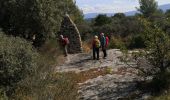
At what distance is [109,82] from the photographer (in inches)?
733

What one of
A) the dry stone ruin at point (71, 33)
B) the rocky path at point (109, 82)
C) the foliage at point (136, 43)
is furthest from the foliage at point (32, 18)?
the foliage at point (136, 43)

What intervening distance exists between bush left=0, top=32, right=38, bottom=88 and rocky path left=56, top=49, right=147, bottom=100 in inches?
96.0

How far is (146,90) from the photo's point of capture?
54.8 ft

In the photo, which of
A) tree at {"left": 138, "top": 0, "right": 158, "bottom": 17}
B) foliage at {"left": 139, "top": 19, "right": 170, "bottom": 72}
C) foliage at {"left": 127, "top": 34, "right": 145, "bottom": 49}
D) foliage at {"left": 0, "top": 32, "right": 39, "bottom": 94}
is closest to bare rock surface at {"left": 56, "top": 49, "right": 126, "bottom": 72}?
foliage at {"left": 0, "top": 32, "right": 39, "bottom": 94}

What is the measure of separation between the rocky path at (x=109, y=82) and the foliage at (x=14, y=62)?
95.6 inches

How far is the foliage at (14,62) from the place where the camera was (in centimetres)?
1662

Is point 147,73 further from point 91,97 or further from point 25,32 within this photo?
point 25,32

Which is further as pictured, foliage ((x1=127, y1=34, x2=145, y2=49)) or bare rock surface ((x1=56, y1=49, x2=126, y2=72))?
foliage ((x1=127, y1=34, x2=145, y2=49))

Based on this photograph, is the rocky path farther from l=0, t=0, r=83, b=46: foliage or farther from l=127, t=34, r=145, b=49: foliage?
l=127, t=34, r=145, b=49: foliage

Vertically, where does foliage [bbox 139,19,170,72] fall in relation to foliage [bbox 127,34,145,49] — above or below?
above

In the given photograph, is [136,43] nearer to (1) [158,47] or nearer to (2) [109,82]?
(2) [109,82]

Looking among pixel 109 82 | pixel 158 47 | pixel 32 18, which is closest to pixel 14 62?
pixel 109 82

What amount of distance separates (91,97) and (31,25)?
35.5 ft

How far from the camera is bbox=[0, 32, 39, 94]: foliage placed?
16625 millimetres
